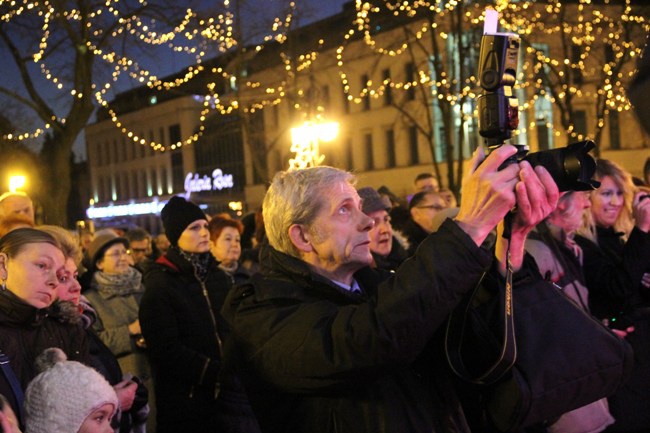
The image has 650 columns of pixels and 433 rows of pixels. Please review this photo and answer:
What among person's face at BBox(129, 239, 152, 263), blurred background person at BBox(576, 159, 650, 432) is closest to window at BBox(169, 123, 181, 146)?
person's face at BBox(129, 239, 152, 263)

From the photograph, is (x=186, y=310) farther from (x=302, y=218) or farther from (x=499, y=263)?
(x=499, y=263)

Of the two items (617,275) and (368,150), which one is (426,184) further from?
(368,150)

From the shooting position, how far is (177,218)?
19.5 feet

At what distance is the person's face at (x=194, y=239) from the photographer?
5.84 metres

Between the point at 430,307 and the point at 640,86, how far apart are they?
1019mm

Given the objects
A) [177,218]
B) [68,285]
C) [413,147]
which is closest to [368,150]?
[413,147]

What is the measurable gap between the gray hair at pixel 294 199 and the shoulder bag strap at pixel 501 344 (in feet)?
2.04

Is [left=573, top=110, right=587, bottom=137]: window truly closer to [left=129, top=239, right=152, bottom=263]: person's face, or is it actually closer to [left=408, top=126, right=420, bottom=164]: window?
[left=408, top=126, right=420, bottom=164]: window

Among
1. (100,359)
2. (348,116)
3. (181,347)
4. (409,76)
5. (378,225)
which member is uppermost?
(409,76)

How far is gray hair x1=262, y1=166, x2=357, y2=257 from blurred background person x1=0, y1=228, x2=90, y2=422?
1.43 m

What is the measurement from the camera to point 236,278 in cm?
629

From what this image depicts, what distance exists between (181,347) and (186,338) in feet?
0.61

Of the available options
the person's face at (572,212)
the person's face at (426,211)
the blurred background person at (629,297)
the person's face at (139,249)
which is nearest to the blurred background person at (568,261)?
the person's face at (572,212)

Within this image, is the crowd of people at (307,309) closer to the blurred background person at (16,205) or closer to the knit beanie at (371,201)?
the knit beanie at (371,201)
